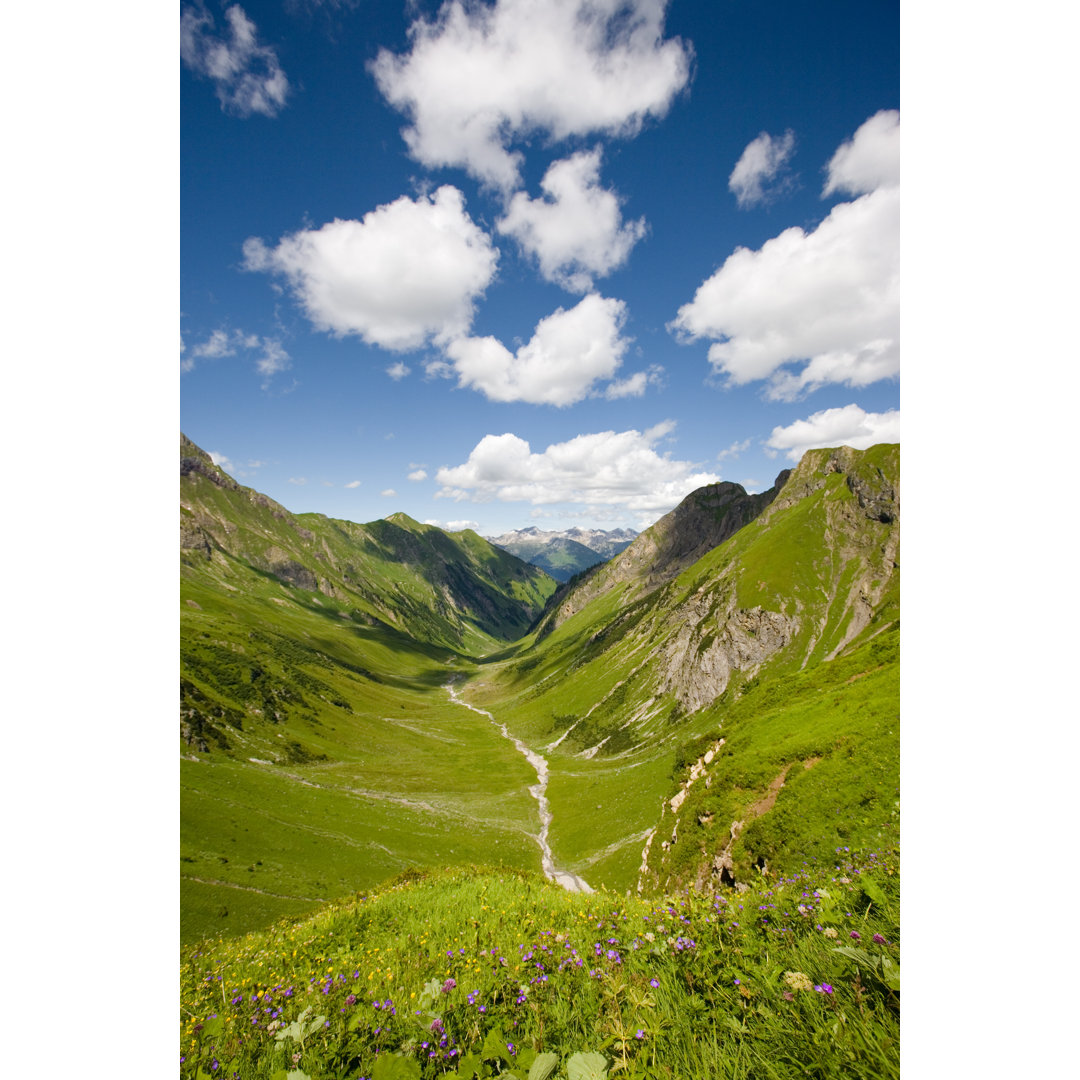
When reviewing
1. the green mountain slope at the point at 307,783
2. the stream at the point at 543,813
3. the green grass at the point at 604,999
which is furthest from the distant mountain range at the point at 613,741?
the green grass at the point at 604,999

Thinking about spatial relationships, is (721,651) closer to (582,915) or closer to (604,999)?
(582,915)

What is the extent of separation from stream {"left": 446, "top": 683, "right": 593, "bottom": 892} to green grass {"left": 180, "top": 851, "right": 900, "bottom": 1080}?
14.3m

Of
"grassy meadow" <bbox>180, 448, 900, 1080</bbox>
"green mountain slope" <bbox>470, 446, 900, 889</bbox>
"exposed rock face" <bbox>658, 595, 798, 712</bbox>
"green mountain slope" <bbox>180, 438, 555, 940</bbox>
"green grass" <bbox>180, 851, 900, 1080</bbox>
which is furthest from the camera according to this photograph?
"exposed rock face" <bbox>658, 595, 798, 712</bbox>

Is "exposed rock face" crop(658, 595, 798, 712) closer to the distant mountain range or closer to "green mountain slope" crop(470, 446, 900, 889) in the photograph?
"green mountain slope" crop(470, 446, 900, 889)

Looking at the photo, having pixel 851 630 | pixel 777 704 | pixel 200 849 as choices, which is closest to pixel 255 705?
pixel 200 849

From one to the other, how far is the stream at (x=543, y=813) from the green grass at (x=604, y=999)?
14278 mm

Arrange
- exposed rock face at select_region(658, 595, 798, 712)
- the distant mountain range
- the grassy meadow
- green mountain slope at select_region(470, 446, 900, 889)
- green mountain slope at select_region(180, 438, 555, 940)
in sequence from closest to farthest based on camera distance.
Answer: the grassy meadow < the distant mountain range < green mountain slope at select_region(180, 438, 555, 940) < green mountain slope at select_region(470, 446, 900, 889) < exposed rock face at select_region(658, 595, 798, 712)

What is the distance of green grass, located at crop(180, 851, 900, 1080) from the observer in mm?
3324

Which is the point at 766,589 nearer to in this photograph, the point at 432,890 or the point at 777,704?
the point at 777,704

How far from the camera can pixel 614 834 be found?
6444 cm

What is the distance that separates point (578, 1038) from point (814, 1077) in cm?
209

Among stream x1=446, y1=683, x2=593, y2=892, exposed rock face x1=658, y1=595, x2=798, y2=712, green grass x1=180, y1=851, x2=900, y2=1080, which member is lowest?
stream x1=446, y1=683, x2=593, y2=892

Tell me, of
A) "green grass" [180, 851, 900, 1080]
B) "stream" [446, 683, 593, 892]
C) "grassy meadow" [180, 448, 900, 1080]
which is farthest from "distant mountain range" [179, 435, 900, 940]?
"green grass" [180, 851, 900, 1080]

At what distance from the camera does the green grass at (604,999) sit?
3324mm
